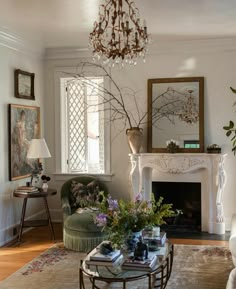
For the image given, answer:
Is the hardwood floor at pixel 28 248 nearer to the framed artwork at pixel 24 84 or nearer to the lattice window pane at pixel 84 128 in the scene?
the lattice window pane at pixel 84 128

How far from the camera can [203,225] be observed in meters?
6.01

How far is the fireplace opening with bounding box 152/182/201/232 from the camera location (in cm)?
620

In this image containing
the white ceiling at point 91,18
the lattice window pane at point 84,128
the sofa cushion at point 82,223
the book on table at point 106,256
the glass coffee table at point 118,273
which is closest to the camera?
the glass coffee table at point 118,273

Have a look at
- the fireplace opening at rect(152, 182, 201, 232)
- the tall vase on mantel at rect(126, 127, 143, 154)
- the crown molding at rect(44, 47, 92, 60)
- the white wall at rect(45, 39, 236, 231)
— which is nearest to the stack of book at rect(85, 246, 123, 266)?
the tall vase on mantel at rect(126, 127, 143, 154)

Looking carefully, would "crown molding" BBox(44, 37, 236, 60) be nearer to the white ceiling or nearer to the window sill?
the white ceiling

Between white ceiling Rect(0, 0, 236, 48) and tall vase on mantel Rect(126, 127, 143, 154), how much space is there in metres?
1.35

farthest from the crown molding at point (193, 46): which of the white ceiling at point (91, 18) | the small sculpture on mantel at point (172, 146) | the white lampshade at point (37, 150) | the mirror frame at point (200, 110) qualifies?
the white lampshade at point (37, 150)

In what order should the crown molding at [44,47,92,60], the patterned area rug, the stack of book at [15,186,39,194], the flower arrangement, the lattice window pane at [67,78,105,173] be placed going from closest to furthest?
the flower arrangement → the patterned area rug → the stack of book at [15,186,39,194] → the crown molding at [44,47,92,60] → the lattice window pane at [67,78,105,173]

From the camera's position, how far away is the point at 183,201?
20.7ft

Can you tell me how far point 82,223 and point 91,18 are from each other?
2410 millimetres

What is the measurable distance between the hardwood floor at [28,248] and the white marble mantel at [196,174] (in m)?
0.56

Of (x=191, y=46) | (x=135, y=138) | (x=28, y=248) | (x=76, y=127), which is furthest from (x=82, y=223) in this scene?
(x=191, y=46)

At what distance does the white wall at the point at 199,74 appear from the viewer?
5957 mm

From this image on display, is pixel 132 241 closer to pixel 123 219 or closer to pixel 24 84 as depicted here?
pixel 123 219
